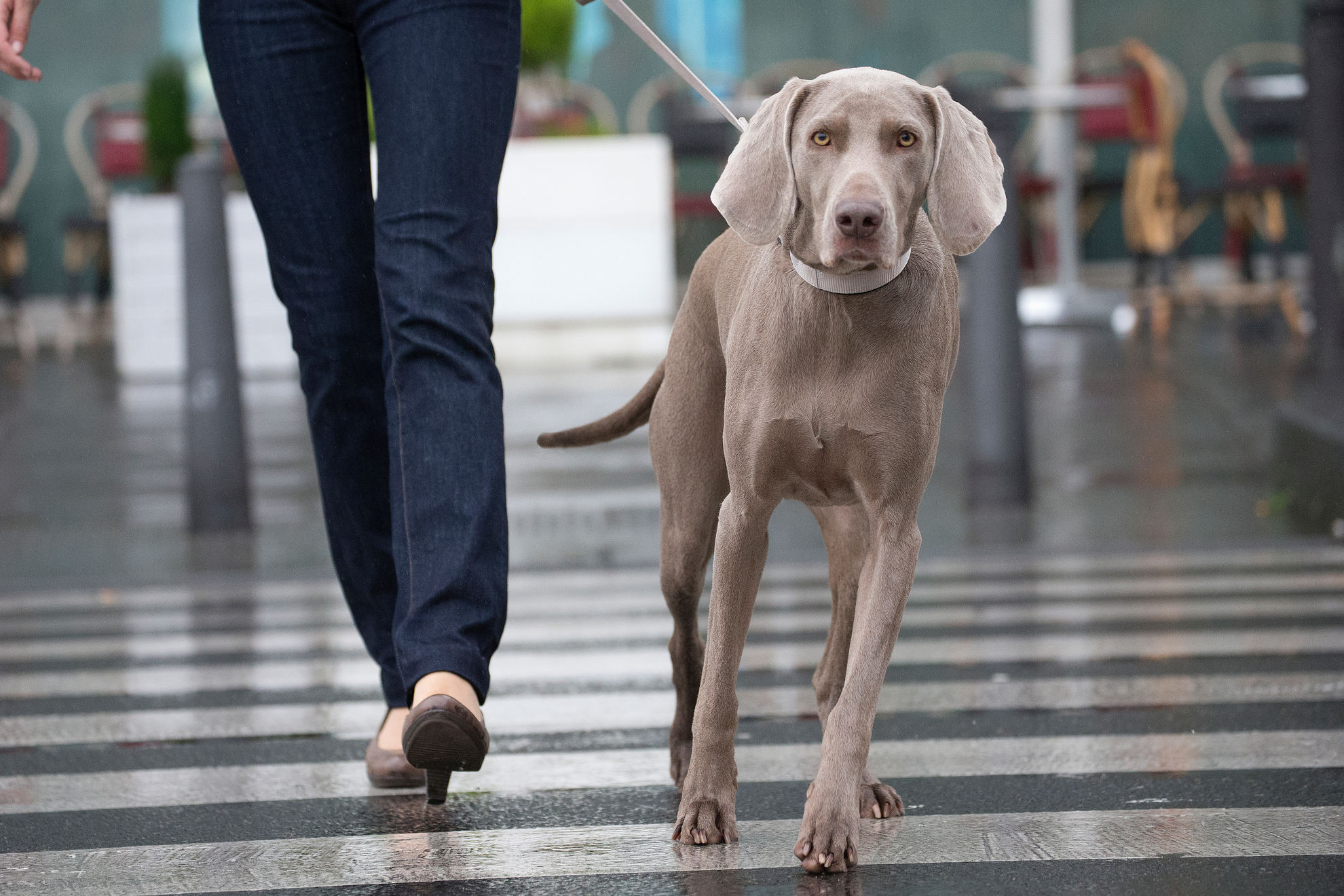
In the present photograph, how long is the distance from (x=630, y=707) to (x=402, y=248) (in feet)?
3.49

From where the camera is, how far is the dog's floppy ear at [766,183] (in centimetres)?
196

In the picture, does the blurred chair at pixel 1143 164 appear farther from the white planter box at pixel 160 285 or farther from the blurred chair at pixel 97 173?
the blurred chair at pixel 97 173

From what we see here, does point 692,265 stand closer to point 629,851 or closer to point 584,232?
point 584,232

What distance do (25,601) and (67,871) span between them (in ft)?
8.86

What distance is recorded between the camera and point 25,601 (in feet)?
15.1

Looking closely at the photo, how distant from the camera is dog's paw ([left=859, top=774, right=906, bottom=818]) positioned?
2232 mm

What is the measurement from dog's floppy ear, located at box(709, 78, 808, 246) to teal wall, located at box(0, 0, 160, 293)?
13150 millimetres

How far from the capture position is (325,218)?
2.45m

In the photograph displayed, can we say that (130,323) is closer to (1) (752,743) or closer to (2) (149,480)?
(2) (149,480)

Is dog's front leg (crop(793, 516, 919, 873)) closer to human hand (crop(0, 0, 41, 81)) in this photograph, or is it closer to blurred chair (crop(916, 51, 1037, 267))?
human hand (crop(0, 0, 41, 81))

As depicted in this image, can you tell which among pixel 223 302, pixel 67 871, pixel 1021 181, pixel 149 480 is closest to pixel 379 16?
pixel 67 871

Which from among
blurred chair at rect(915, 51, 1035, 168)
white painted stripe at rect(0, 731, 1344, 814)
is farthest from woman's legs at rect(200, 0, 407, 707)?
blurred chair at rect(915, 51, 1035, 168)

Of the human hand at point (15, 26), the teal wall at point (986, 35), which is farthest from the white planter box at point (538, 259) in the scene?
the human hand at point (15, 26)

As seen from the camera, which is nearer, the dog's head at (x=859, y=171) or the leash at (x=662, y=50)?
the dog's head at (x=859, y=171)
